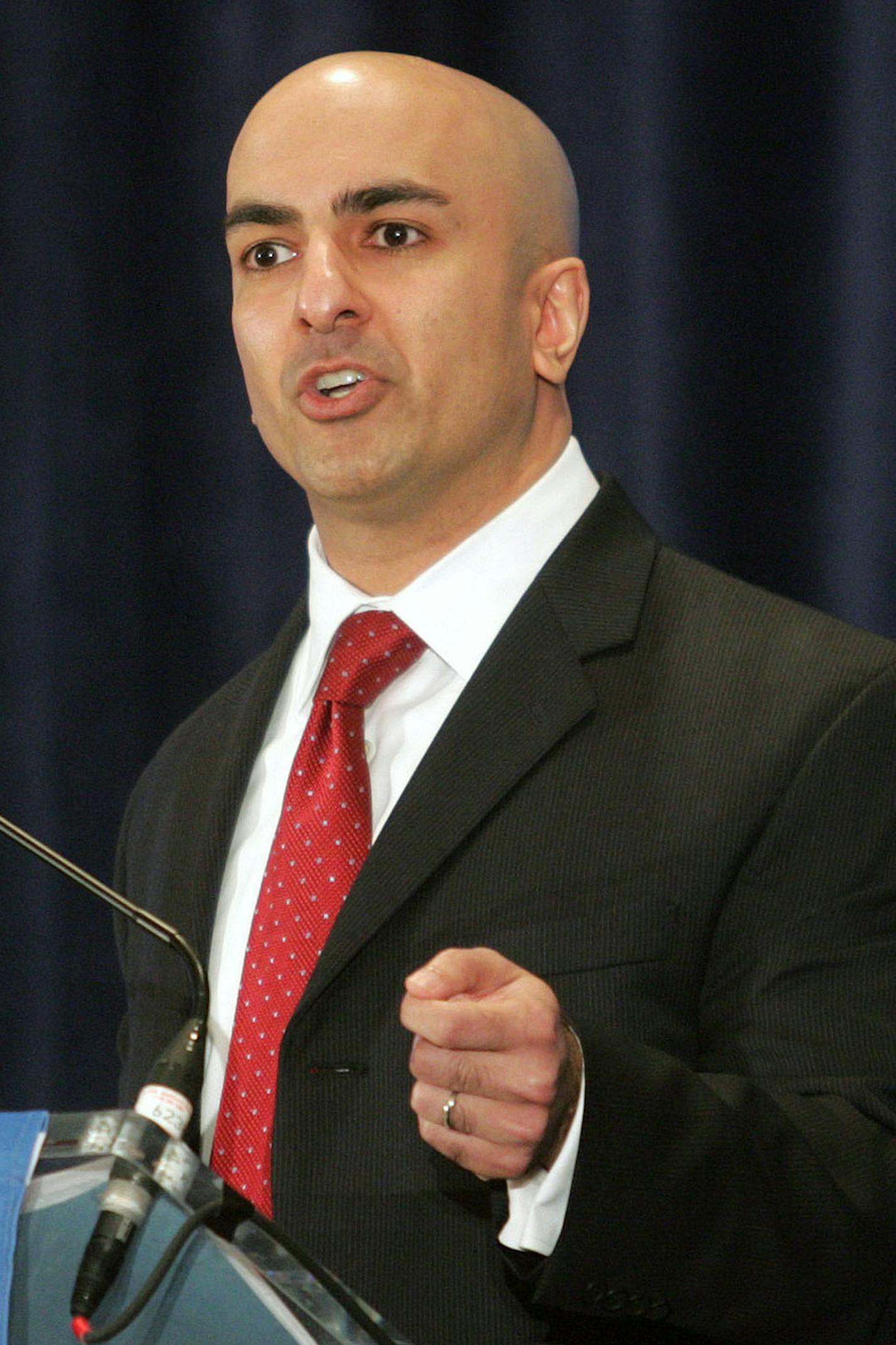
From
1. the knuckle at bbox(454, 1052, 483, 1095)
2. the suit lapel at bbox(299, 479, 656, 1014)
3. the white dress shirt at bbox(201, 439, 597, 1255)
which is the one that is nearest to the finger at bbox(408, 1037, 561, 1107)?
the knuckle at bbox(454, 1052, 483, 1095)

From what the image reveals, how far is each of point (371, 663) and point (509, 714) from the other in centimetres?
17

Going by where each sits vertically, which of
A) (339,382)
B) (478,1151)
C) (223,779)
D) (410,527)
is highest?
(339,382)

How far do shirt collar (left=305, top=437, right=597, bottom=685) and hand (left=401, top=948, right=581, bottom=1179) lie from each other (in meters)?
0.47

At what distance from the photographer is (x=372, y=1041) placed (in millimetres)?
1251

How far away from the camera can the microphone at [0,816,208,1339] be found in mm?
778

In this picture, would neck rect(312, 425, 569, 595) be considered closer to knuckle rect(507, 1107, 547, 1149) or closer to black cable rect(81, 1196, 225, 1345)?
knuckle rect(507, 1107, 547, 1149)

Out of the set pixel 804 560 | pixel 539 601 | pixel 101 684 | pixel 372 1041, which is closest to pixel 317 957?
pixel 372 1041

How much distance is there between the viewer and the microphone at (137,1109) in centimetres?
78

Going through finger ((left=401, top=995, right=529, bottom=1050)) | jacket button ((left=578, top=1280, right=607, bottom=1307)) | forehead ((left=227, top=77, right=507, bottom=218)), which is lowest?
jacket button ((left=578, top=1280, right=607, bottom=1307))

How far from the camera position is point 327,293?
1.46 m

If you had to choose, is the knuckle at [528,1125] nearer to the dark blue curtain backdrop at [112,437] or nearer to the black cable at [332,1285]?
the black cable at [332,1285]

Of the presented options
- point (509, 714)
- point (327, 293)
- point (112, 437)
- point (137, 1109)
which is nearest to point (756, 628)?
point (509, 714)

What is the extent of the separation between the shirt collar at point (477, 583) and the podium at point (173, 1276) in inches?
26.0

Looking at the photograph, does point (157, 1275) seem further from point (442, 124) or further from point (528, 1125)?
point (442, 124)
